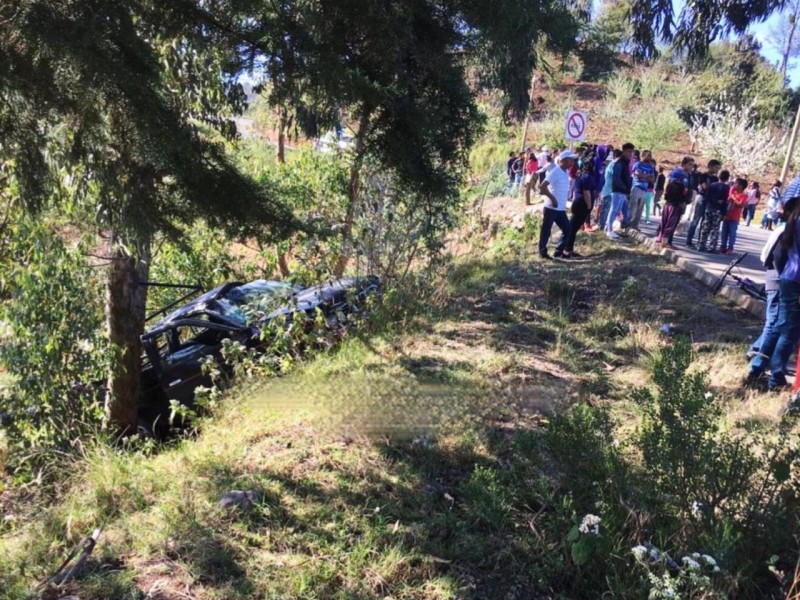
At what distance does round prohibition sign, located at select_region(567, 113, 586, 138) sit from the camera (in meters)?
12.5

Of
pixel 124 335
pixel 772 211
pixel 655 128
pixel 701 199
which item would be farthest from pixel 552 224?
pixel 655 128

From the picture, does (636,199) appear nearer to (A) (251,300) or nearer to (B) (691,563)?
(A) (251,300)

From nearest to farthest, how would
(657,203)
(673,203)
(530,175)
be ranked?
(673,203) → (530,175) → (657,203)

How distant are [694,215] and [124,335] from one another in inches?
357

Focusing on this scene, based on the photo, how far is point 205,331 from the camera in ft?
23.4

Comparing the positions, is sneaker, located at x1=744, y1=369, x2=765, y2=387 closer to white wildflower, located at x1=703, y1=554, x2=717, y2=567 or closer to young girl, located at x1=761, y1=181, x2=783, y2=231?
white wildflower, located at x1=703, y1=554, x2=717, y2=567

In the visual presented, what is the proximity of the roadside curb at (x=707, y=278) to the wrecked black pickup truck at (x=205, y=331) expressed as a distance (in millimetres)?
4226

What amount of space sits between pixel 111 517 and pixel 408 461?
189cm

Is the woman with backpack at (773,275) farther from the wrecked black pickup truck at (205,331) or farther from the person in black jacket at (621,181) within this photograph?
the person in black jacket at (621,181)

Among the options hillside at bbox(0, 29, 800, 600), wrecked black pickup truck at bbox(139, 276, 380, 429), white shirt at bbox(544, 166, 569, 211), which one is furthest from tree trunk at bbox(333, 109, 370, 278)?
white shirt at bbox(544, 166, 569, 211)

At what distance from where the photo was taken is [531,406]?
4.58 m

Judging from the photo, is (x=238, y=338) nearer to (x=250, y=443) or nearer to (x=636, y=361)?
(x=250, y=443)

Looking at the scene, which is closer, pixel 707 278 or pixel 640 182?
pixel 707 278

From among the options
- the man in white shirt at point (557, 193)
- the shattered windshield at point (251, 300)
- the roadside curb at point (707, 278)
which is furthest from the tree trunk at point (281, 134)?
the roadside curb at point (707, 278)
